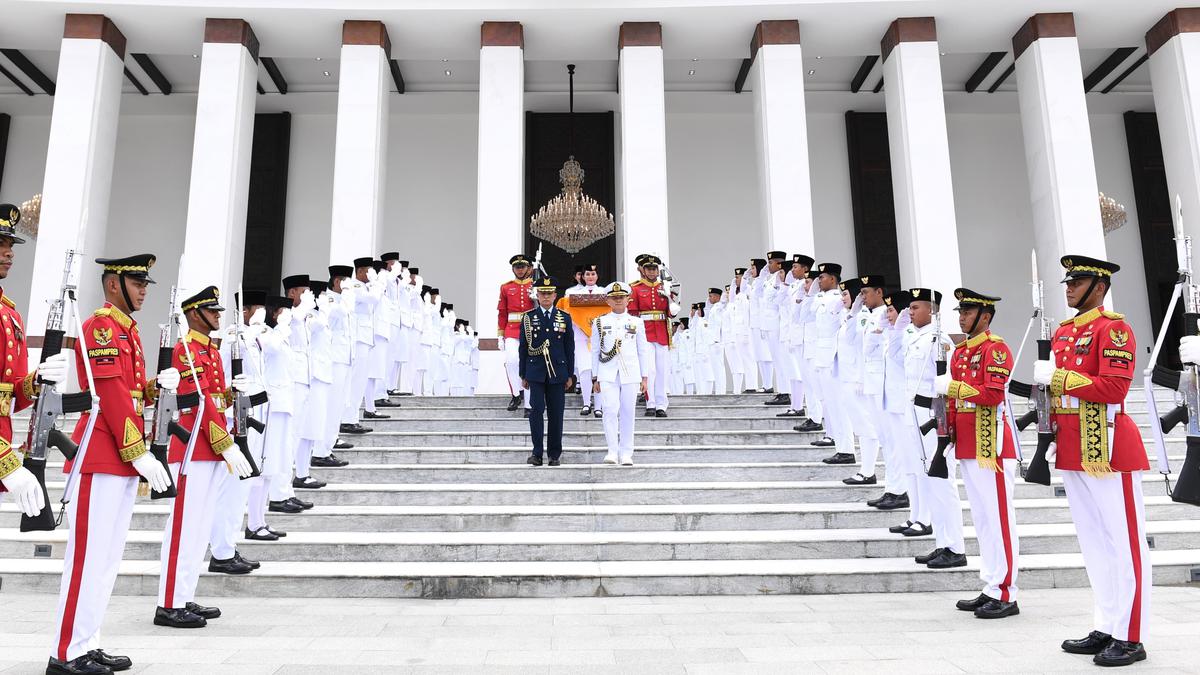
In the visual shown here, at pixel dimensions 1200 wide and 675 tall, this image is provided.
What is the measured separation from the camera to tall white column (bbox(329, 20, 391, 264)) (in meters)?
12.4

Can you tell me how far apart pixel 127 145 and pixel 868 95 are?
17.5 meters

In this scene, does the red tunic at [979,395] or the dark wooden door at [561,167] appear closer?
the red tunic at [979,395]

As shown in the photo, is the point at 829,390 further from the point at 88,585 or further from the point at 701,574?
the point at 88,585

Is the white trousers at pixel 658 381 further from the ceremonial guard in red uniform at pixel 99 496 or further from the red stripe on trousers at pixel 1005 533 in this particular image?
the ceremonial guard in red uniform at pixel 99 496

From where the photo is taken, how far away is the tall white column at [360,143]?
12406mm

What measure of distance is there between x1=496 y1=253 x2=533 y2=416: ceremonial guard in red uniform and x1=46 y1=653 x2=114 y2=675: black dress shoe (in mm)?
5688

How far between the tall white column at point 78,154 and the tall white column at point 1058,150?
16.0m

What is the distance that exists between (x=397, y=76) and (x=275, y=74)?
259cm

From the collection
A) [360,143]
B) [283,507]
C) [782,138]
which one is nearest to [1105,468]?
[283,507]

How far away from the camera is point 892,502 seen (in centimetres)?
584

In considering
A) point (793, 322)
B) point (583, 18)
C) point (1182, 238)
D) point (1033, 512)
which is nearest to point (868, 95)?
point (583, 18)

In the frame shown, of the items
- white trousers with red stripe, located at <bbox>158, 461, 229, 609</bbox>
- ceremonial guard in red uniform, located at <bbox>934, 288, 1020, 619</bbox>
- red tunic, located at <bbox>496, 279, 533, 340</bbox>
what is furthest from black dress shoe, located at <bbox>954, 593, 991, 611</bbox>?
red tunic, located at <bbox>496, 279, 533, 340</bbox>

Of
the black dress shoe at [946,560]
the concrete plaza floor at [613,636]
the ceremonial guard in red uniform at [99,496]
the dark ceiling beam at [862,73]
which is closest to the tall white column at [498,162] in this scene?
the dark ceiling beam at [862,73]

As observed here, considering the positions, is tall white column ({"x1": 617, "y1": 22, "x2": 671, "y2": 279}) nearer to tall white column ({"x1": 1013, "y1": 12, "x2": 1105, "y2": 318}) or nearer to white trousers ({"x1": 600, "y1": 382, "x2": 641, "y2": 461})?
white trousers ({"x1": 600, "y1": 382, "x2": 641, "y2": 461})
